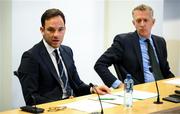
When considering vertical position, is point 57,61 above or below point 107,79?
above

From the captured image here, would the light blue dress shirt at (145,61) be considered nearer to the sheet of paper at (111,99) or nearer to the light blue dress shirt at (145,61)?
the light blue dress shirt at (145,61)

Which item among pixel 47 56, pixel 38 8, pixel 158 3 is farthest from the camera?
pixel 158 3

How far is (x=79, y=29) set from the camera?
541 cm

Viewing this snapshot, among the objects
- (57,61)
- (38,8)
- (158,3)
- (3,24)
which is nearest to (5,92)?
(3,24)

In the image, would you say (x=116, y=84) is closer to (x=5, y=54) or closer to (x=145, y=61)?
(x=145, y=61)

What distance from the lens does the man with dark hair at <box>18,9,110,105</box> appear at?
293cm

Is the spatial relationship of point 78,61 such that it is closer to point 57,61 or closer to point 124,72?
point 124,72

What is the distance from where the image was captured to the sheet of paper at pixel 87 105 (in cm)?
249

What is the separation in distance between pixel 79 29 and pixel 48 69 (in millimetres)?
2435

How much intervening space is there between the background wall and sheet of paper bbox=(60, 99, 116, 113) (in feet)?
6.31

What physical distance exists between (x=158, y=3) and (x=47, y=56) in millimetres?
3176

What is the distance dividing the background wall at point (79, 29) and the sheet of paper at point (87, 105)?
Answer: 1922 millimetres

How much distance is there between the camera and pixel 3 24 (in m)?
4.32

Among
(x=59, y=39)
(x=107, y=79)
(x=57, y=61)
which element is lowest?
(x=107, y=79)
